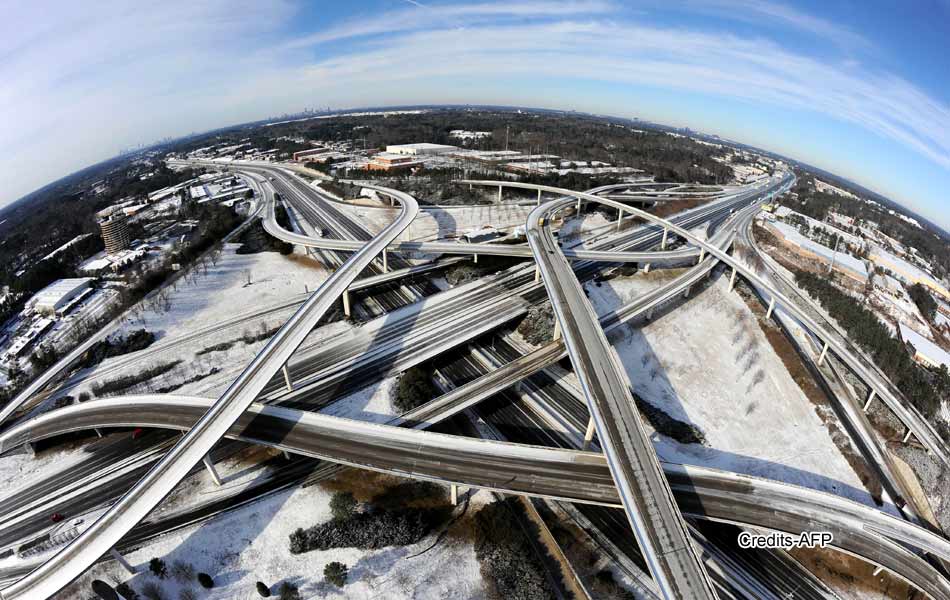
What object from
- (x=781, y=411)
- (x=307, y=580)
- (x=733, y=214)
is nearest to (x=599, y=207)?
(x=733, y=214)

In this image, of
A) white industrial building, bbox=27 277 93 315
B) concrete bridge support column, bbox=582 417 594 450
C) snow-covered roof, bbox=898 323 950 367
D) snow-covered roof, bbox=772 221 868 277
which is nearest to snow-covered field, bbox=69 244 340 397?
white industrial building, bbox=27 277 93 315

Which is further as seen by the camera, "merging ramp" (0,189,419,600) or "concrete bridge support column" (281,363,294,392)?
"concrete bridge support column" (281,363,294,392)

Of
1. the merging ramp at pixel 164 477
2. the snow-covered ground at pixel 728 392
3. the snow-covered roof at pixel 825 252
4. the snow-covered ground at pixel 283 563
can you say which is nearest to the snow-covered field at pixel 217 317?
the merging ramp at pixel 164 477

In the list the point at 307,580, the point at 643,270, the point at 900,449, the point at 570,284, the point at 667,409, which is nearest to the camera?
the point at 307,580

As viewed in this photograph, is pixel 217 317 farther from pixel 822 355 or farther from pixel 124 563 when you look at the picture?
pixel 822 355

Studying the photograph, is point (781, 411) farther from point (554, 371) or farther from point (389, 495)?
point (389, 495)

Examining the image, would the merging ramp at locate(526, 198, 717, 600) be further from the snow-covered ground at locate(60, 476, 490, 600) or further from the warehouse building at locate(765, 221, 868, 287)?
the warehouse building at locate(765, 221, 868, 287)
